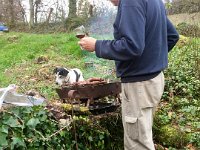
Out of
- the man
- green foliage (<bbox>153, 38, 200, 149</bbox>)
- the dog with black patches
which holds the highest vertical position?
the man

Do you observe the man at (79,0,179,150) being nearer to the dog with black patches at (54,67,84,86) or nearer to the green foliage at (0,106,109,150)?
the green foliage at (0,106,109,150)

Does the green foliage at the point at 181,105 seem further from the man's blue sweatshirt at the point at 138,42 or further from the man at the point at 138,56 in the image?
the man's blue sweatshirt at the point at 138,42

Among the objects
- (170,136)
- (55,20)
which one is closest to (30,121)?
(170,136)

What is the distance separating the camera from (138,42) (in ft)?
9.35

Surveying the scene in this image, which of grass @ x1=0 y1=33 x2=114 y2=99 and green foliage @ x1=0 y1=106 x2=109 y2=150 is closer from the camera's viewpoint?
green foliage @ x1=0 y1=106 x2=109 y2=150

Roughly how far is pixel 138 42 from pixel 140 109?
2.04 ft

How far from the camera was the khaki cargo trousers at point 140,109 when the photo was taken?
10.4ft

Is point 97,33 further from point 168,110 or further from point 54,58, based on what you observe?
point 168,110

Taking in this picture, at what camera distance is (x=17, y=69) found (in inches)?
383

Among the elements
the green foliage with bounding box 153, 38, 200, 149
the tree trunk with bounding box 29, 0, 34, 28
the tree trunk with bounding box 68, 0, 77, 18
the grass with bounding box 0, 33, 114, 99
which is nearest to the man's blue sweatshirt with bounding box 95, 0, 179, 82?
the green foliage with bounding box 153, 38, 200, 149

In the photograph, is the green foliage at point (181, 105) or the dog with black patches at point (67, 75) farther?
the dog with black patches at point (67, 75)

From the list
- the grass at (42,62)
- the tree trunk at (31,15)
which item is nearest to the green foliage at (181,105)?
the grass at (42,62)

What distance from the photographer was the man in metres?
2.85

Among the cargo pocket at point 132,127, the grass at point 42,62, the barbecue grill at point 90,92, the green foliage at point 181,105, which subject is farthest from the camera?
the grass at point 42,62
